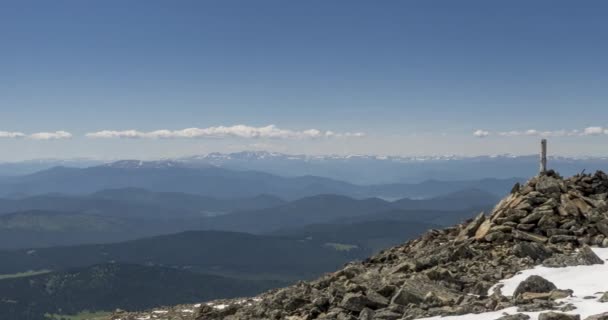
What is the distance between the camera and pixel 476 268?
2967 cm

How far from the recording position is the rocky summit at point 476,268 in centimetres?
2400

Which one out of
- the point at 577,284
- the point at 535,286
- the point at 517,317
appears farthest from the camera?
the point at 577,284

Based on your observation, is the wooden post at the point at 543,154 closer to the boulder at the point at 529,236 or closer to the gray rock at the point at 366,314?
the boulder at the point at 529,236

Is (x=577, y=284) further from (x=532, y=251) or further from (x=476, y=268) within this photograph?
(x=532, y=251)

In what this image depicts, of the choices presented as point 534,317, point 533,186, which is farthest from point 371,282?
point 533,186

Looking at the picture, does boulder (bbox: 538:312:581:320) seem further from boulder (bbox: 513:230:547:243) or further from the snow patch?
boulder (bbox: 513:230:547:243)

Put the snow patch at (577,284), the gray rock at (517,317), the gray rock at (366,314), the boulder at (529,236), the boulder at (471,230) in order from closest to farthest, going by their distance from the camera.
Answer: the gray rock at (517,317), the snow patch at (577,284), the gray rock at (366,314), the boulder at (529,236), the boulder at (471,230)

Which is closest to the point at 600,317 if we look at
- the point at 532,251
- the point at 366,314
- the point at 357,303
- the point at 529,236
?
the point at 366,314

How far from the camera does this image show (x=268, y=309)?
99.0 ft

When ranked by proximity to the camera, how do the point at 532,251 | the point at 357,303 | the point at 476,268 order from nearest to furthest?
the point at 357,303
the point at 476,268
the point at 532,251

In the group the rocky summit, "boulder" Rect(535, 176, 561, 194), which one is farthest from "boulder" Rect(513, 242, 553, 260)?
"boulder" Rect(535, 176, 561, 194)

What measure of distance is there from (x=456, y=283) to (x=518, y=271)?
395 cm

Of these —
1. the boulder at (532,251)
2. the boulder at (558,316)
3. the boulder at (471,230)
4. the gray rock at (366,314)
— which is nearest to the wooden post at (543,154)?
the boulder at (471,230)

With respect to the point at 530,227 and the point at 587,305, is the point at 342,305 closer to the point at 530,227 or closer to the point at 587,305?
the point at 587,305
